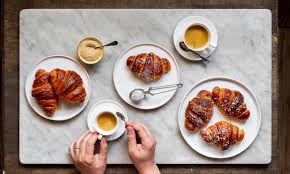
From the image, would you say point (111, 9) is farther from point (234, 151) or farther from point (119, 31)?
point (234, 151)

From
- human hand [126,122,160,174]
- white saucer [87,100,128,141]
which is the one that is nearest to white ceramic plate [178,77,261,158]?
human hand [126,122,160,174]

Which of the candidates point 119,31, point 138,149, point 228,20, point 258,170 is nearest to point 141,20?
point 119,31

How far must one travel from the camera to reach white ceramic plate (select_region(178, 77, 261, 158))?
6.42 ft

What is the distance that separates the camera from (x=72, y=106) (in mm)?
1957

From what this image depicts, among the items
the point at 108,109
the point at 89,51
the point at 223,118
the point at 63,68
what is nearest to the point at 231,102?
the point at 223,118

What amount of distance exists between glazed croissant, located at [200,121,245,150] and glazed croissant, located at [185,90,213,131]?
0.05 meters

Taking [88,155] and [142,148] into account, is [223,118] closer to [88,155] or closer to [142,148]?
[142,148]

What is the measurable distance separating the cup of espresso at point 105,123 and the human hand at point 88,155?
1.1 inches

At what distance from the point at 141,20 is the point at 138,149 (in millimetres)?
594

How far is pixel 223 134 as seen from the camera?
1.92 metres

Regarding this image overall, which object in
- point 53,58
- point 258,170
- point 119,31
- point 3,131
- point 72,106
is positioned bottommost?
point 258,170

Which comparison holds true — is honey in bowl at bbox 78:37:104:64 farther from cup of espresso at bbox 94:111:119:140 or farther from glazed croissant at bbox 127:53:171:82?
cup of espresso at bbox 94:111:119:140

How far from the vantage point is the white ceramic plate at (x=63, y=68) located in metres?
1.95

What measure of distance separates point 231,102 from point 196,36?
34 cm
